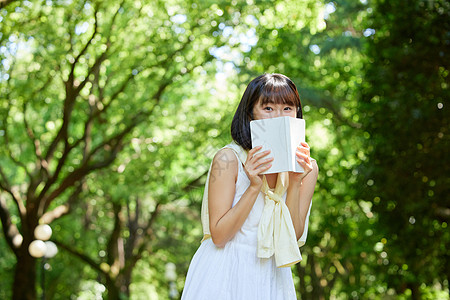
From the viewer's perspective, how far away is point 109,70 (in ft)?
45.9

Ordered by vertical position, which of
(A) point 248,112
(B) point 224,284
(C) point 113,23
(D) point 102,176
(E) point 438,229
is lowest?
(D) point 102,176

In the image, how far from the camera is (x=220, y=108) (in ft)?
54.6

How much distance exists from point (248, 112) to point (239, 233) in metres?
0.51

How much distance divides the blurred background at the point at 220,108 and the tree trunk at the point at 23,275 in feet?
0.10

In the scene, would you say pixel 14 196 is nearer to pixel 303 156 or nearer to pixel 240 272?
pixel 240 272

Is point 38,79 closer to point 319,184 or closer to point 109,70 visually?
point 109,70

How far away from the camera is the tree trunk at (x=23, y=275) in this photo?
516 inches

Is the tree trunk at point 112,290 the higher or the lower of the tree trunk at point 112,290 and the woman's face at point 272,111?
the lower

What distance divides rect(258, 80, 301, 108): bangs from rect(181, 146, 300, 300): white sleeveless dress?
0.29 m

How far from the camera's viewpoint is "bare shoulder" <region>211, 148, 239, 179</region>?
2.40m

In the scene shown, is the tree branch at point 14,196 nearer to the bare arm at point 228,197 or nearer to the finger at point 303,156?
the bare arm at point 228,197

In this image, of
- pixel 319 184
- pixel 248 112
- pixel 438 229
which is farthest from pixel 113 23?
pixel 248 112

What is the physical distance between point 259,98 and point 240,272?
0.72 m

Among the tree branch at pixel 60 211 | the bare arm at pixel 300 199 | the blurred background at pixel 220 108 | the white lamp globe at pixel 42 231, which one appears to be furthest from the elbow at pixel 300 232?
the tree branch at pixel 60 211
